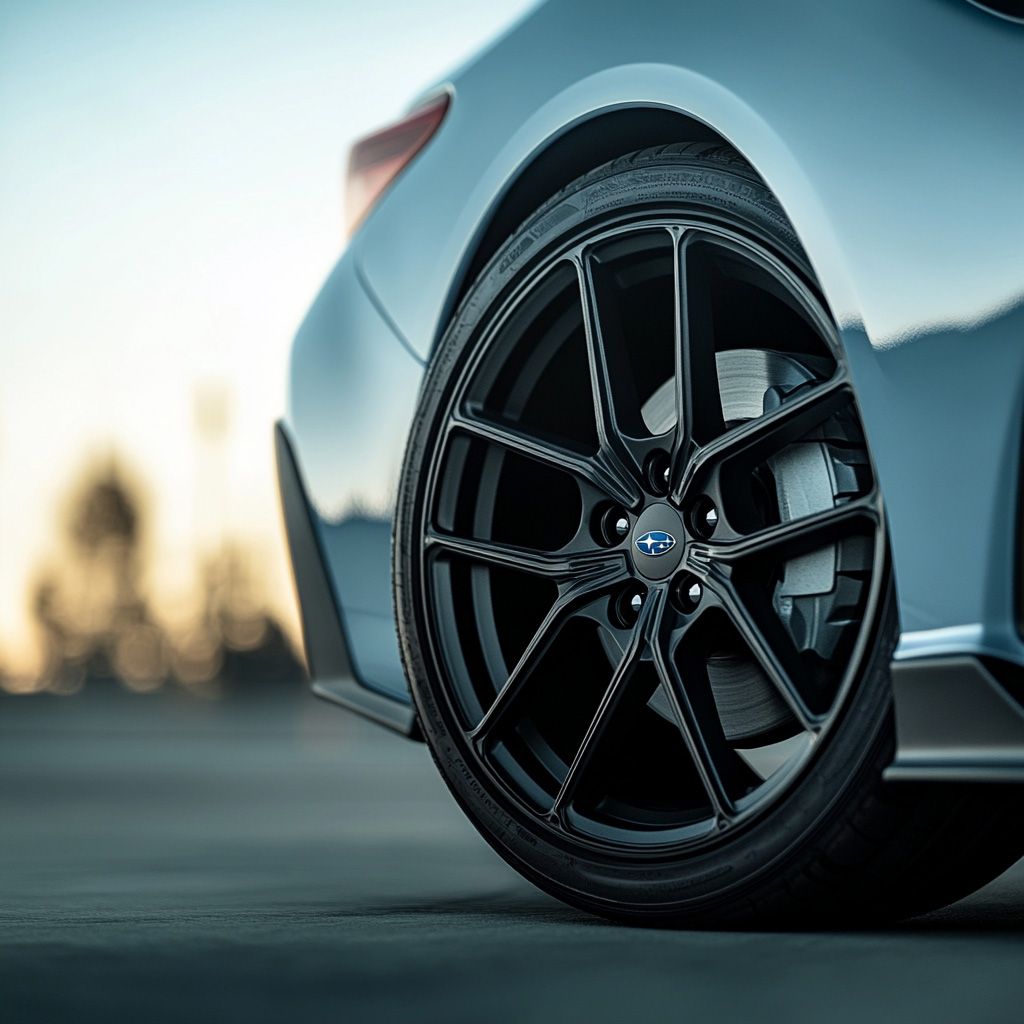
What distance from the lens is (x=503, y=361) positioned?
262 centimetres

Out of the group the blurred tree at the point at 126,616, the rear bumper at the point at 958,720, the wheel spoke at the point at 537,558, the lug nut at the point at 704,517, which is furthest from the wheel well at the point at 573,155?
the blurred tree at the point at 126,616

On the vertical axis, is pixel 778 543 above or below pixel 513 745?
above

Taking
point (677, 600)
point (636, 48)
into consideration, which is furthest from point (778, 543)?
point (636, 48)

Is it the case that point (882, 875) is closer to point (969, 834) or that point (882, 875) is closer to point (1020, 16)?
point (969, 834)

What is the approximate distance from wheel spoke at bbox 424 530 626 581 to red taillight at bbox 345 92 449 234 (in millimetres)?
739

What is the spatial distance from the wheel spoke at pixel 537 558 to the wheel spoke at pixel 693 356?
0.61 feet

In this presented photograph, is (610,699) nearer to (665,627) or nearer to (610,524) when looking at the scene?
(665,627)

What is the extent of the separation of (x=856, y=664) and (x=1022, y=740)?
23 cm

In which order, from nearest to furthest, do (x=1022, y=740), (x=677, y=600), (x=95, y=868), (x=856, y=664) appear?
(x=1022, y=740) → (x=856, y=664) → (x=677, y=600) → (x=95, y=868)

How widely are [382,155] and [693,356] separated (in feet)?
3.11

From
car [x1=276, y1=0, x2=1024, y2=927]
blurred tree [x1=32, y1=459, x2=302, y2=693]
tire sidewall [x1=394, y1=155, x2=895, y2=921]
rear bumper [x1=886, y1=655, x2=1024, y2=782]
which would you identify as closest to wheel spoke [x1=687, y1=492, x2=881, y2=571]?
car [x1=276, y1=0, x2=1024, y2=927]

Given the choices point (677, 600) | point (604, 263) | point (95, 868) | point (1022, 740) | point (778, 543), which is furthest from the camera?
point (95, 868)

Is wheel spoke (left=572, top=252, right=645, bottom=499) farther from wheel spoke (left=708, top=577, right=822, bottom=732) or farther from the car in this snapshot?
wheel spoke (left=708, top=577, right=822, bottom=732)

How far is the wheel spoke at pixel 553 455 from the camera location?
7.86 feet
